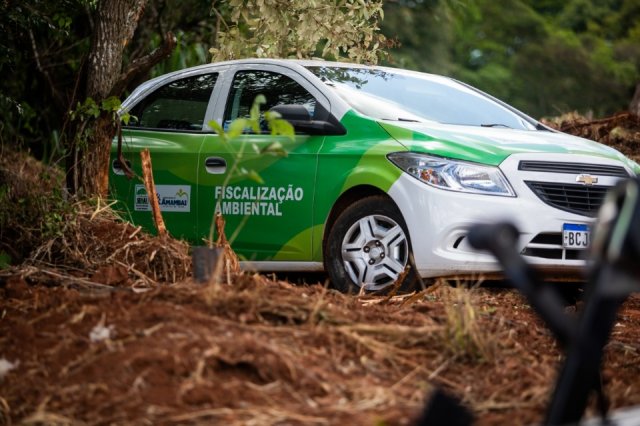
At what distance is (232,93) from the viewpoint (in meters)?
9.06

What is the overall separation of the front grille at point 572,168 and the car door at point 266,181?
133 cm

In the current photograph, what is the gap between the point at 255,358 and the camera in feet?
14.5

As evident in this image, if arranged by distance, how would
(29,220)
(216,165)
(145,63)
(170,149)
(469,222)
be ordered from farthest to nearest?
(170,149)
(216,165)
(145,63)
(29,220)
(469,222)

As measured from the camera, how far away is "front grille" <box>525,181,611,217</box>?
24.9ft

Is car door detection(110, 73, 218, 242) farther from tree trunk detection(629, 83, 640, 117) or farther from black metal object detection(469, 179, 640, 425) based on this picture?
black metal object detection(469, 179, 640, 425)

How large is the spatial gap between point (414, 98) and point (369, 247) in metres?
1.28

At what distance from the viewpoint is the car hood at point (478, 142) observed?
7566 mm

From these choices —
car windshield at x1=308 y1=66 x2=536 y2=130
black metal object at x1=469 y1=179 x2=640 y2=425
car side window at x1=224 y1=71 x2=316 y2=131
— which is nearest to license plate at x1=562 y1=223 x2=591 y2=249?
car windshield at x1=308 y1=66 x2=536 y2=130

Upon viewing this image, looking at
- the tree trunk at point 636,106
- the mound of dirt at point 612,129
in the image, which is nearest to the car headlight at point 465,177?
the mound of dirt at point 612,129

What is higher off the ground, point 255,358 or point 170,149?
point 170,149

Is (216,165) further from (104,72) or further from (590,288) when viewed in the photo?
(590,288)

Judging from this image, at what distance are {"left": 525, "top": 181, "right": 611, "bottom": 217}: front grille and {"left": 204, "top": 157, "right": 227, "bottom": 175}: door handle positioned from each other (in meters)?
2.12

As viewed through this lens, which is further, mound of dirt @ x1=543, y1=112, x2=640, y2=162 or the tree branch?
mound of dirt @ x1=543, y1=112, x2=640, y2=162

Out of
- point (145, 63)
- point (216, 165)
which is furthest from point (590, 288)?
point (216, 165)
